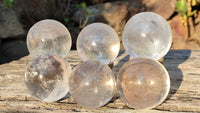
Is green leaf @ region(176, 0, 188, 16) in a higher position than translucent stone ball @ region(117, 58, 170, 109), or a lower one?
lower

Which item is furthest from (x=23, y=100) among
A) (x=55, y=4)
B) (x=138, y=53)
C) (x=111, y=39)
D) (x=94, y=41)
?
(x=55, y=4)

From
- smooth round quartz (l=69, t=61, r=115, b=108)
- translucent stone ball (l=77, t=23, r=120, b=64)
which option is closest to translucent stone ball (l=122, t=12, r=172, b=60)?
translucent stone ball (l=77, t=23, r=120, b=64)

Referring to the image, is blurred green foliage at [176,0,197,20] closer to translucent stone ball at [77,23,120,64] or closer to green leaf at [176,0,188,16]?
green leaf at [176,0,188,16]

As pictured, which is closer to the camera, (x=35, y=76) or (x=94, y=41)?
(x=35, y=76)

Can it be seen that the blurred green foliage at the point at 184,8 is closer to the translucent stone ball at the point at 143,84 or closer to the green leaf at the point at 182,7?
the green leaf at the point at 182,7

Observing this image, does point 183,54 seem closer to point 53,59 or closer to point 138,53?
point 138,53

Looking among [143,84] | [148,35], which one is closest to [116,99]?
[143,84]
